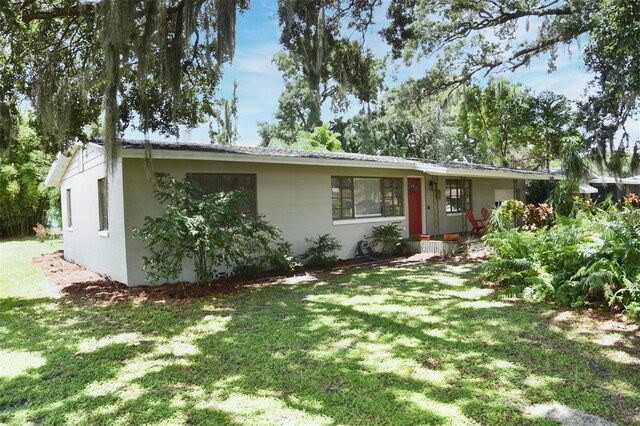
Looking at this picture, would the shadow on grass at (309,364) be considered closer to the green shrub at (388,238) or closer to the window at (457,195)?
the green shrub at (388,238)

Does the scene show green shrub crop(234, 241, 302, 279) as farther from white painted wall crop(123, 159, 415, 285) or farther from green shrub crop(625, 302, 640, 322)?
green shrub crop(625, 302, 640, 322)

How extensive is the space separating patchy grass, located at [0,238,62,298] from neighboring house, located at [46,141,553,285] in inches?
47.0

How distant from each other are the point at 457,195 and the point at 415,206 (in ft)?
8.30

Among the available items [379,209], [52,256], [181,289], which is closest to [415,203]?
[379,209]

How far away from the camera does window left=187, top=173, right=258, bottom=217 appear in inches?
349

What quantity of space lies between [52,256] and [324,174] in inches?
407

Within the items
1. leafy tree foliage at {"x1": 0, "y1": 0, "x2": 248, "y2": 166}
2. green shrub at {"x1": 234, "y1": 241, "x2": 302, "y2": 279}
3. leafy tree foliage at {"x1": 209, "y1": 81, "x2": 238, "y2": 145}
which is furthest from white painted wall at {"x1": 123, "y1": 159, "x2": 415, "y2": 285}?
leafy tree foliage at {"x1": 0, "y1": 0, "x2": 248, "y2": 166}

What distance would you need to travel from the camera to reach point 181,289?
304 inches

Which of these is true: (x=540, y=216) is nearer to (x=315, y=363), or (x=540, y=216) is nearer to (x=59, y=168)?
(x=315, y=363)

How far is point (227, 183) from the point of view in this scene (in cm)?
924

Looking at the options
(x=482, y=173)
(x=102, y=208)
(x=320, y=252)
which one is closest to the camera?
(x=102, y=208)

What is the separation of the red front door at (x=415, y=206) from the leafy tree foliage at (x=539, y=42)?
3543 millimetres

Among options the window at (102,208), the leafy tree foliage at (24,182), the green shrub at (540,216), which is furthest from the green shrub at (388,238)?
the leafy tree foliage at (24,182)

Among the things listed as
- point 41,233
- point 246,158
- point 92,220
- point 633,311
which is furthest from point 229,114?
point 41,233
